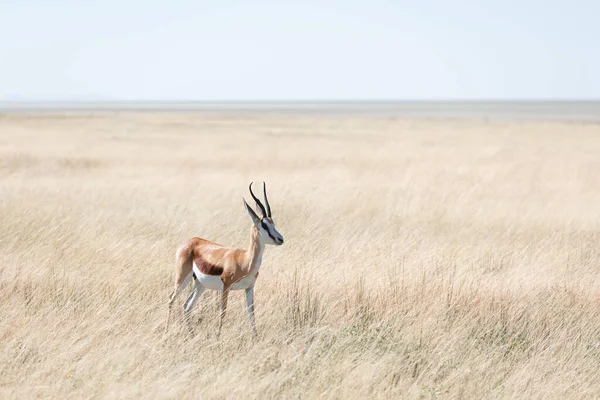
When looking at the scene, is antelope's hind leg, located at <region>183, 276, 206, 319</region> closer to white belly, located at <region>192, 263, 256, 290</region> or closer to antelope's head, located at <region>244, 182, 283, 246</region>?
white belly, located at <region>192, 263, 256, 290</region>

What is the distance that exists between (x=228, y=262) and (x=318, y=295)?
2.08m

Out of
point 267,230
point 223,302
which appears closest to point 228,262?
point 223,302

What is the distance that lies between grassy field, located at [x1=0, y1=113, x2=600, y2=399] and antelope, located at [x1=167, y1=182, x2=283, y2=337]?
0.48 metres

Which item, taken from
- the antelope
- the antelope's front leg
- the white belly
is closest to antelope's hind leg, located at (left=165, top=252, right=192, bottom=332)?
the antelope

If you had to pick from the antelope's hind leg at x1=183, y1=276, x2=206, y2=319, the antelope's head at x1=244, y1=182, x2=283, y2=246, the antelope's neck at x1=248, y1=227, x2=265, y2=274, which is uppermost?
the antelope's head at x1=244, y1=182, x2=283, y2=246

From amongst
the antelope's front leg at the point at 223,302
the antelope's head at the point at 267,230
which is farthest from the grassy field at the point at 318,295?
the antelope's head at the point at 267,230

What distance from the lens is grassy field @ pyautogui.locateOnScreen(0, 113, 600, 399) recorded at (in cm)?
605

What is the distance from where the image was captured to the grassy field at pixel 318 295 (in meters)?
6.05

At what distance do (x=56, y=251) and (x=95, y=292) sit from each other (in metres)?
2.38

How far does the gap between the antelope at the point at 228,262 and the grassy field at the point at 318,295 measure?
1.58 ft

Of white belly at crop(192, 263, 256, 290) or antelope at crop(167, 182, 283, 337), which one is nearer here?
antelope at crop(167, 182, 283, 337)

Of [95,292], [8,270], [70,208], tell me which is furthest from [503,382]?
[70,208]

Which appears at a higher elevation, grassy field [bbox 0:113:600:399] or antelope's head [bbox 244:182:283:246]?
antelope's head [bbox 244:182:283:246]

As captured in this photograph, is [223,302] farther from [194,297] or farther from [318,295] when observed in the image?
[318,295]
